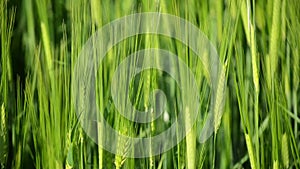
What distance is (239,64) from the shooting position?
2.39 feet

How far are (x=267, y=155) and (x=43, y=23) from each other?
15.8 inches

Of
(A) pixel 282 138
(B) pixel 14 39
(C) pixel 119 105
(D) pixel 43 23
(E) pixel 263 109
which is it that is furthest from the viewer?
(B) pixel 14 39

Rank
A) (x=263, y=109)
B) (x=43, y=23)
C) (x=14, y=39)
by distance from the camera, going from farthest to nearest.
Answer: (x=14, y=39) < (x=263, y=109) < (x=43, y=23)

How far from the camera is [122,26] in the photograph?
27.5 inches

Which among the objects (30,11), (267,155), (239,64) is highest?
(30,11)

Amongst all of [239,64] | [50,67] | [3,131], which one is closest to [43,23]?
[50,67]

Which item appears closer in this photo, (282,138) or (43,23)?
(282,138)

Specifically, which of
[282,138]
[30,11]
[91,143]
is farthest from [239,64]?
[30,11]

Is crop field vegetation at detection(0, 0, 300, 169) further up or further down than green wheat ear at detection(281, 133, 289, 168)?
further up

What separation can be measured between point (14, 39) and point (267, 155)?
556 millimetres

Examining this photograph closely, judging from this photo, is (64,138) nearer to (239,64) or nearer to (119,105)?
(119,105)

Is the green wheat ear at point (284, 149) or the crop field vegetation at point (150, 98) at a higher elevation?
the crop field vegetation at point (150, 98)

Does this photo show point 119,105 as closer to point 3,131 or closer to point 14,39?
point 3,131

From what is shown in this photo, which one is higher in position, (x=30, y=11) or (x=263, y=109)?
(x=30, y=11)
